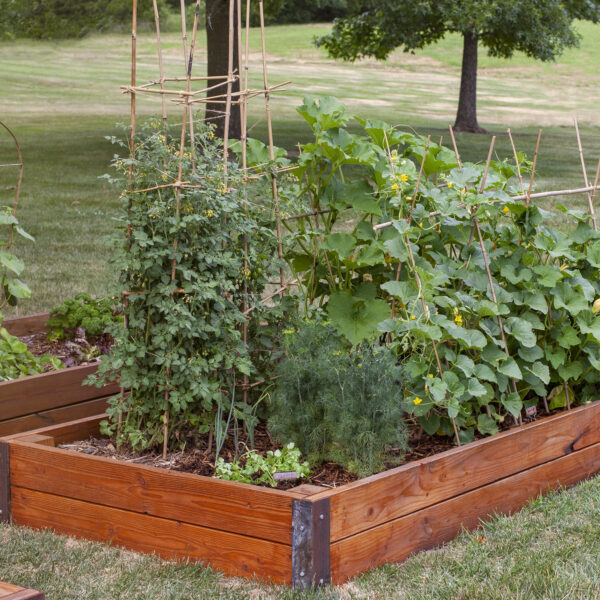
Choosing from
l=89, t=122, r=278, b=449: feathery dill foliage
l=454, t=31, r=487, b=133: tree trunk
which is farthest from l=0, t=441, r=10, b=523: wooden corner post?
l=454, t=31, r=487, b=133: tree trunk

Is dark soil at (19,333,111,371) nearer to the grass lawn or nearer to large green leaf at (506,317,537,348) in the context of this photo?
the grass lawn

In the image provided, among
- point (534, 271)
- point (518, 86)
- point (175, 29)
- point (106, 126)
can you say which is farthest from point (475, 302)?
point (175, 29)

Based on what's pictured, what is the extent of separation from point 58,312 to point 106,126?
16.4m

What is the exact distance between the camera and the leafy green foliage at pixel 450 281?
10.6 feet

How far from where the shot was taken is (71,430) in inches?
133

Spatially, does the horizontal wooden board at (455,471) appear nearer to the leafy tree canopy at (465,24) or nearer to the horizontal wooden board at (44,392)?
the horizontal wooden board at (44,392)

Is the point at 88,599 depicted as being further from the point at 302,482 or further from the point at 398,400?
the point at 398,400

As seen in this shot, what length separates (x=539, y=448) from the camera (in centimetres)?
334

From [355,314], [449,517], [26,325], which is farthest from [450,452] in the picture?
[26,325]

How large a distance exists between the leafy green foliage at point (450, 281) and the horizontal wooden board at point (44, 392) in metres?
1.04

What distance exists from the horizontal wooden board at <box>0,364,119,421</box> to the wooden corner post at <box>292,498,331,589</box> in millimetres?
1594

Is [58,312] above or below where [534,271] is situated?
below

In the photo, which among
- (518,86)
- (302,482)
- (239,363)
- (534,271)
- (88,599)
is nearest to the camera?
(88,599)

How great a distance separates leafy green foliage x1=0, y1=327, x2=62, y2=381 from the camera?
12.8ft
